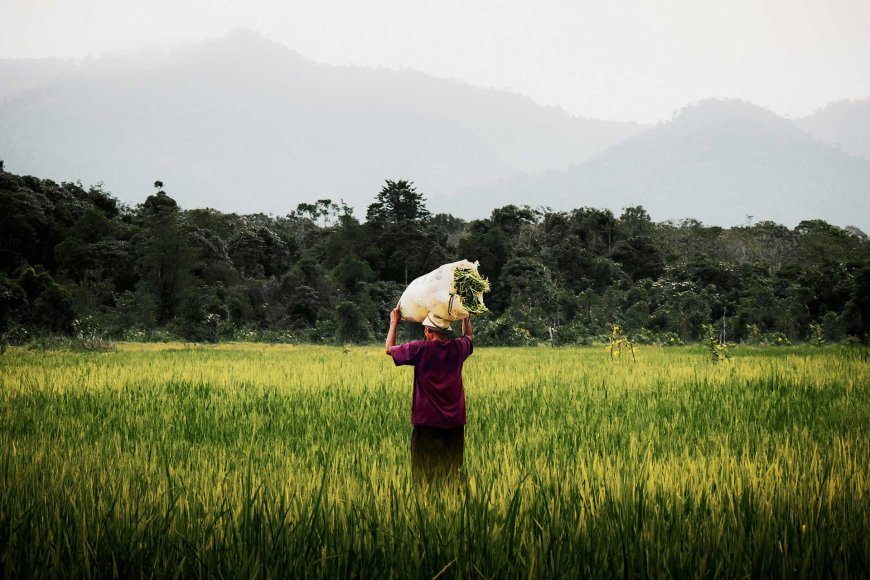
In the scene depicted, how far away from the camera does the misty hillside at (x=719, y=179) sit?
150375 mm

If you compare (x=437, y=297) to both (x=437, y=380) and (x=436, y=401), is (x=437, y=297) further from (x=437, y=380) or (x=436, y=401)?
(x=436, y=401)

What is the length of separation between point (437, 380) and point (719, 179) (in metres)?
178

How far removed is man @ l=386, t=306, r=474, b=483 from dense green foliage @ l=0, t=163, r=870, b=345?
1836 cm

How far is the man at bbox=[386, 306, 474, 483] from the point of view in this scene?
363 centimetres

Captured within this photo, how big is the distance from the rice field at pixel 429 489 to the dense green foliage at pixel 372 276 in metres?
14.0

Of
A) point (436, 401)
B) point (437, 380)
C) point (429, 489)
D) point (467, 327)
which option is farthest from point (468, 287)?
point (429, 489)

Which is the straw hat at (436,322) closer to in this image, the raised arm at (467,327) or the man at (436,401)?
the man at (436,401)

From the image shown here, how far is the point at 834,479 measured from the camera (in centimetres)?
357

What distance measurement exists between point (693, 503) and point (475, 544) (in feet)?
4.13

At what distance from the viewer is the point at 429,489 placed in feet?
11.6

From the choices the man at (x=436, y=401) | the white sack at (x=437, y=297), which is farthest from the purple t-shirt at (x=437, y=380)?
the white sack at (x=437, y=297)

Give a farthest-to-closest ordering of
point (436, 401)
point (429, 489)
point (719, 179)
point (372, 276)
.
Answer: point (719, 179) < point (372, 276) < point (436, 401) < point (429, 489)

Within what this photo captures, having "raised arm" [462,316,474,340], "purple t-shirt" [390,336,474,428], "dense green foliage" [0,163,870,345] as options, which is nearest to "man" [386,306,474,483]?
"purple t-shirt" [390,336,474,428]

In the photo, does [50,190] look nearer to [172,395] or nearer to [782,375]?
[172,395]
